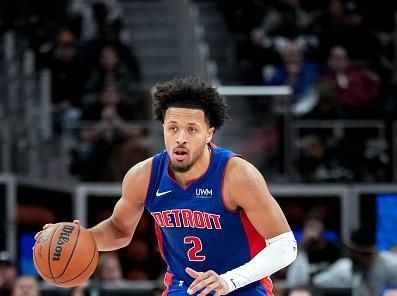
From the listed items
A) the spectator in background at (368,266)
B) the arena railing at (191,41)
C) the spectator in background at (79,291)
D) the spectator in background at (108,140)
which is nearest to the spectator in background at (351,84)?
the arena railing at (191,41)

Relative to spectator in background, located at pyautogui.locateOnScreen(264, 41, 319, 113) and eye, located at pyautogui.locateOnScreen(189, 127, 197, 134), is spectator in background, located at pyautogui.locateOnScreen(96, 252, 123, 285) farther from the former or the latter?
eye, located at pyautogui.locateOnScreen(189, 127, 197, 134)

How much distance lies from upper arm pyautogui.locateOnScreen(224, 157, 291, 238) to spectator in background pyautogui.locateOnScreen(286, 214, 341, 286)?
193 inches

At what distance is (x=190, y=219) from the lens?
7129 mm

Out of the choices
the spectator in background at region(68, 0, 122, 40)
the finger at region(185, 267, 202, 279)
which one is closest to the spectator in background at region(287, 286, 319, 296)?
the finger at region(185, 267, 202, 279)

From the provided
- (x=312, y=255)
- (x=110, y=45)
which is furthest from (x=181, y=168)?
(x=110, y=45)

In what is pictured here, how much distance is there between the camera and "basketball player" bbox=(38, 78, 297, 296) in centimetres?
693

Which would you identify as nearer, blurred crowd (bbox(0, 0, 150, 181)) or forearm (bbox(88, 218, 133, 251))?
forearm (bbox(88, 218, 133, 251))

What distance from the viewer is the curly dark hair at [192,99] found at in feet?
23.4

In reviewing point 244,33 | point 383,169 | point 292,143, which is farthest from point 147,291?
point 244,33

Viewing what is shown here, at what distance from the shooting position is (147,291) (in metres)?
11.6

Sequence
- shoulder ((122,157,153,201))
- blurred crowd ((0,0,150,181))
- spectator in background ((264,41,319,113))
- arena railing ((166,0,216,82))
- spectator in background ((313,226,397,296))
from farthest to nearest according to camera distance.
→ arena railing ((166,0,216,82)), blurred crowd ((0,0,150,181)), spectator in background ((264,41,319,113)), spectator in background ((313,226,397,296)), shoulder ((122,157,153,201))

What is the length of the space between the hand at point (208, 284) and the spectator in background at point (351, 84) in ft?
25.2

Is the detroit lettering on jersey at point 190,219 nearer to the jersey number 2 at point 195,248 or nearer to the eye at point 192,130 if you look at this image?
the jersey number 2 at point 195,248

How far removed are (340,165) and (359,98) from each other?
41.6 inches
